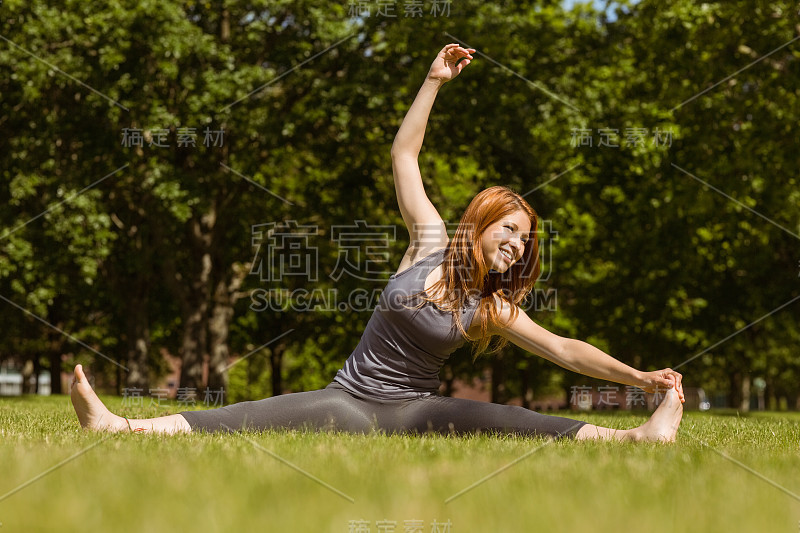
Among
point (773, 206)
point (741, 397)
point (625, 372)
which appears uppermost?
point (773, 206)

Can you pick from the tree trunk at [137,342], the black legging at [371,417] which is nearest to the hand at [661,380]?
the black legging at [371,417]

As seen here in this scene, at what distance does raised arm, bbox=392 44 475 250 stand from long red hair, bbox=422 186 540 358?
166mm

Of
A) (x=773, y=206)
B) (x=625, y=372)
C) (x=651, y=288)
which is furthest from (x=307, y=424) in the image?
(x=651, y=288)

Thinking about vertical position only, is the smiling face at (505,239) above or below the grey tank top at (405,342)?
above

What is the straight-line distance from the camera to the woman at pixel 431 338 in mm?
4793

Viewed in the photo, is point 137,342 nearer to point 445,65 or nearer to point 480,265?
point 445,65

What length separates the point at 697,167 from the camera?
680 inches

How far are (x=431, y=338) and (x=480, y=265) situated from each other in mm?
534

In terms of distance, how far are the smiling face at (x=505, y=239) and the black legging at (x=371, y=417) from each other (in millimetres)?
968

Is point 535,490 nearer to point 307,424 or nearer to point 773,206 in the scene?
point 307,424

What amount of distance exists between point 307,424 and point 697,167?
1440cm

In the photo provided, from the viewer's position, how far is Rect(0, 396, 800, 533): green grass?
2588 mm

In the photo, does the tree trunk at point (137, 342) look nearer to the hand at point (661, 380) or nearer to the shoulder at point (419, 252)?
the shoulder at point (419, 252)

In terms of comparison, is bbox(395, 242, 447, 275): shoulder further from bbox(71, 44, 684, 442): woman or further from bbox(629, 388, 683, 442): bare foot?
bbox(629, 388, 683, 442): bare foot
